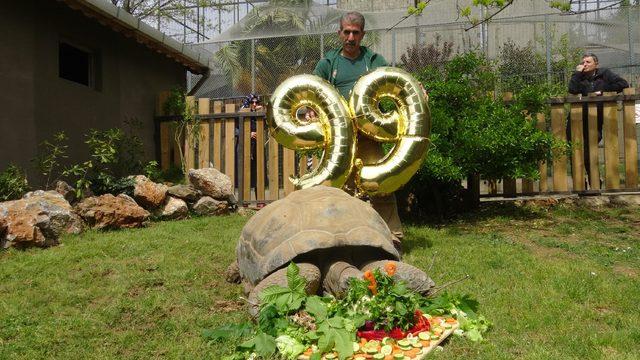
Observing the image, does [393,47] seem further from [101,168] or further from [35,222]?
[35,222]

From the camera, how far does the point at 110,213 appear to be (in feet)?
23.7

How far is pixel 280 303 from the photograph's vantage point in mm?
3525

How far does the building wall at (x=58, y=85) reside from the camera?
759cm

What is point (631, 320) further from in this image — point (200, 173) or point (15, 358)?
point (200, 173)

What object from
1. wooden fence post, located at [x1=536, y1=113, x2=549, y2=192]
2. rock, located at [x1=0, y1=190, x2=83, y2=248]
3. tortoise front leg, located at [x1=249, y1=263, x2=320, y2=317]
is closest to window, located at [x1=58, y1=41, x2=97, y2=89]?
rock, located at [x1=0, y1=190, x2=83, y2=248]

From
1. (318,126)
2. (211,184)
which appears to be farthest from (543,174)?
(211,184)

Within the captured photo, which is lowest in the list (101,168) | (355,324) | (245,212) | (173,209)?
(355,324)

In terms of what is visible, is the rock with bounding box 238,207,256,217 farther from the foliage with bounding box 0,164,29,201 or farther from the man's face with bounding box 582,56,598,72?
the man's face with bounding box 582,56,598,72

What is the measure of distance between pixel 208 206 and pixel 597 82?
6.44m

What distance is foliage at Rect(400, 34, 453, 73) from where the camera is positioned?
12898 mm

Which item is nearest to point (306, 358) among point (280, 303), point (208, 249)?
point (280, 303)

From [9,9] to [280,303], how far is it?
6414mm

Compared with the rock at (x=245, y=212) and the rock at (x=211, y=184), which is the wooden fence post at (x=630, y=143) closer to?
the rock at (x=245, y=212)

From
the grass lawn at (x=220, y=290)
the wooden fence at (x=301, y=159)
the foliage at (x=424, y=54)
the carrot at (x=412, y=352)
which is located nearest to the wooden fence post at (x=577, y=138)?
the wooden fence at (x=301, y=159)
